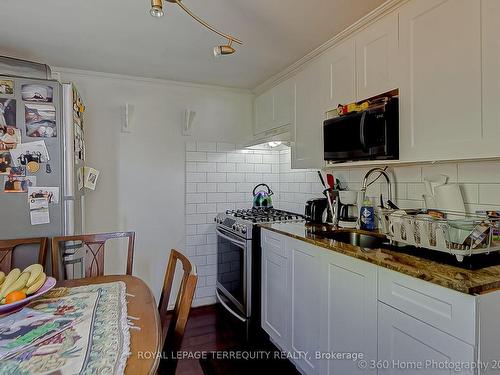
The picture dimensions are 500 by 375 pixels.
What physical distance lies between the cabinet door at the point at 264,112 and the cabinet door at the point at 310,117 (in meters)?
0.46

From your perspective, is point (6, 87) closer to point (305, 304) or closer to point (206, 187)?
point (206, 187)

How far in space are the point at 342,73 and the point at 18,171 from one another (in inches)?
81.1

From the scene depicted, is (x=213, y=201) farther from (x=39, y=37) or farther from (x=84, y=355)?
(x=84, y=355)

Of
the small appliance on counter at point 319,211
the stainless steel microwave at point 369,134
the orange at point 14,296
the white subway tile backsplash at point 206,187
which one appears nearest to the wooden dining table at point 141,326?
the orange at point 14,296

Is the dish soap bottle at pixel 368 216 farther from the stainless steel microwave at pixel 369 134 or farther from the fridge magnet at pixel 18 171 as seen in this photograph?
the fridge magnet at pixel 18 171

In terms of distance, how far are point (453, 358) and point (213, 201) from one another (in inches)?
93.7

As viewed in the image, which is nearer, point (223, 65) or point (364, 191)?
point (364, 191)

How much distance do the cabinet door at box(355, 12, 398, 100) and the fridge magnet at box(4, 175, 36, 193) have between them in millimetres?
2010

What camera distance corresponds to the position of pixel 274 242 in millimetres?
2191

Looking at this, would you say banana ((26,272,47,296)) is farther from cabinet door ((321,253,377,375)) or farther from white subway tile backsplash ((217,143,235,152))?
white subway tile backsplash ((217,143,235,152))

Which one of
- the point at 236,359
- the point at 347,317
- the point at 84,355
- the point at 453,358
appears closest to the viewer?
the point at 84,355

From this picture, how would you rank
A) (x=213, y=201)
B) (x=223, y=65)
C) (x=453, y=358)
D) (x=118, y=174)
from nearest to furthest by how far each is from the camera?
(x=453, y=358), (x=223, y=65), (x=118, y=174), (x=213, y=201)

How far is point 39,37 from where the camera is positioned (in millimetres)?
2002

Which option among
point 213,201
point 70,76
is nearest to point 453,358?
point 213,201
